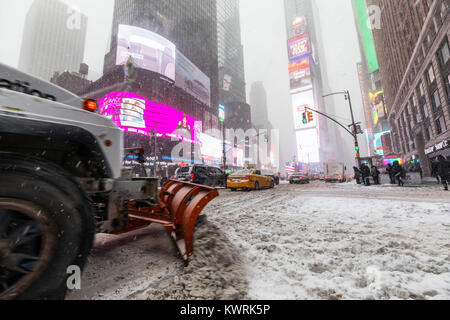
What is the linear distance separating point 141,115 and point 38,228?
2224 inches

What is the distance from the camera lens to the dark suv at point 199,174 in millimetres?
12172

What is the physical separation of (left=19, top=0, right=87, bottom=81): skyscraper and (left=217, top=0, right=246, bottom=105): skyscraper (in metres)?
79.1

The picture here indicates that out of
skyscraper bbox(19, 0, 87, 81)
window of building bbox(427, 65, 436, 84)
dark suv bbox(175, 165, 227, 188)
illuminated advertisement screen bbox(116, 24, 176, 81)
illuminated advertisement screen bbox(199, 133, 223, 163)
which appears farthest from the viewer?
skyscraper bbox(19, 0, 87, 81)

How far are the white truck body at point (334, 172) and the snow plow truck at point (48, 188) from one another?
31092 mm

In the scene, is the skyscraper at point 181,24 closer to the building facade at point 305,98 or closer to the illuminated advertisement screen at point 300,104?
the illuminated advertisement screen at point 300,104

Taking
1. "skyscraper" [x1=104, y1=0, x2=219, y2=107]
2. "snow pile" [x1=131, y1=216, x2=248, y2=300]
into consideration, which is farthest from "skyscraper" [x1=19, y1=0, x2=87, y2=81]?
"snow pile" [x1=131, y1=216, x2=248, y2=300]

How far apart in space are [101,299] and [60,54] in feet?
489

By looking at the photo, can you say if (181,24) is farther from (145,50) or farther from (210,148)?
(210,148)

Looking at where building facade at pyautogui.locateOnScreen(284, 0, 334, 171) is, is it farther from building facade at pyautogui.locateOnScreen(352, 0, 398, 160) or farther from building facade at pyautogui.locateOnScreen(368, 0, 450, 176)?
building facade at pyautogui.locateOnScreen(368, 0, 450, 176)

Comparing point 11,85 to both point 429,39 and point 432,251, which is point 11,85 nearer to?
point 432,251

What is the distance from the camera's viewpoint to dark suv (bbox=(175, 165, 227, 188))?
1217cm

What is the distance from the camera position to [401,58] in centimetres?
3603
